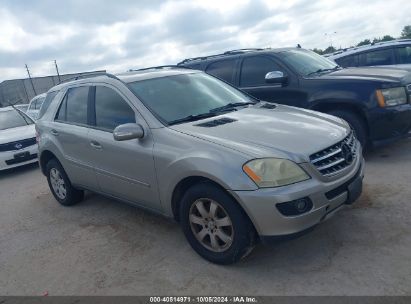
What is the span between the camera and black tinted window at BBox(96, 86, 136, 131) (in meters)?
4.10

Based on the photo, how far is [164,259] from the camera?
3719 millimetres

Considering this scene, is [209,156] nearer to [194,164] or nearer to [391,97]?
[194,164]

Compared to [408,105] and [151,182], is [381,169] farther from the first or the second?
[151,182]

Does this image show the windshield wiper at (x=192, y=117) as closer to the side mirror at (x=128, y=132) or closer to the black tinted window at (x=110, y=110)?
the side mirror at (x=128, y=132)

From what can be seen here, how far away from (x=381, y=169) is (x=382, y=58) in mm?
4255

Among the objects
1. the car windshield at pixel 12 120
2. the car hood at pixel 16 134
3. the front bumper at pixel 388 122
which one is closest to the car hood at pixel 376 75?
the front bumper at pixel 388 122

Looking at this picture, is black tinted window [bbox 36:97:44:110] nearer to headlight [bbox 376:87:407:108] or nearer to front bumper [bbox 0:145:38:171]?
front bumper [bbox 0:145:38:171]

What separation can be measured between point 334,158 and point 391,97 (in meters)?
2.81

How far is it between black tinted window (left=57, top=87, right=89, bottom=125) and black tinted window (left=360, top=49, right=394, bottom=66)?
6449mm

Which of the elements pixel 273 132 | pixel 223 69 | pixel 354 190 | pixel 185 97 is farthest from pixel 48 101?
pixel 354 190

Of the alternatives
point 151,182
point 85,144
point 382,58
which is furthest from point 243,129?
→ point 382,58

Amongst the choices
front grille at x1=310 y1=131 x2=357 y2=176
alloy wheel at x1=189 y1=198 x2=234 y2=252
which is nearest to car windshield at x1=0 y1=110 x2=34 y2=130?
alloy wheel at x1=189 y1=198 x2=234 y2=252

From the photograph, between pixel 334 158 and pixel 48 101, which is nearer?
pixel 334 158

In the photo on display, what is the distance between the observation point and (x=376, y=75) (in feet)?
19.0
